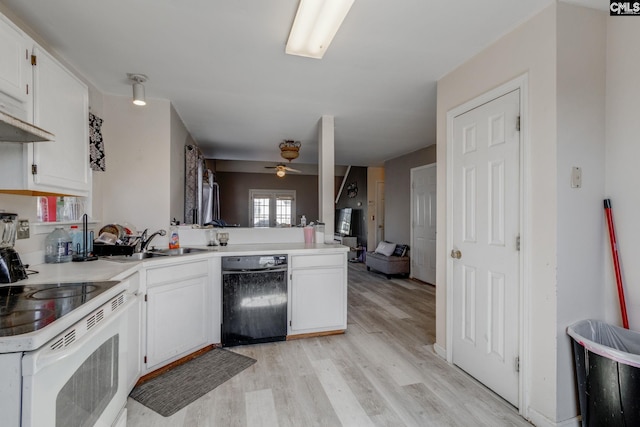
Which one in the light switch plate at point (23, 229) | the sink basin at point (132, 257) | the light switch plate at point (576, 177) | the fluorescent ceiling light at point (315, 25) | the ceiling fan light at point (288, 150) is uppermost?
the fluorescent ceiling light at point (315, 25)

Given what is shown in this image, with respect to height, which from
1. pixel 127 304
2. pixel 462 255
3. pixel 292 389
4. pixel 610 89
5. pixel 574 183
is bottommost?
pixel 292 389

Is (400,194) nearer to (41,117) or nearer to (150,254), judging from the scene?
(150,254)

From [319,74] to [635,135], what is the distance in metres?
2.04

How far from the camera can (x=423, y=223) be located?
5312 mm

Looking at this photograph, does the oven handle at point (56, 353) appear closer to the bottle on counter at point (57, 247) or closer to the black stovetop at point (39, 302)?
the black stovetop at point (39, 302)

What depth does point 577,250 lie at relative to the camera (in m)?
1.63

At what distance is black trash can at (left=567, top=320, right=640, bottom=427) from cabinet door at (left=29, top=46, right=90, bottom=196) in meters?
2.96

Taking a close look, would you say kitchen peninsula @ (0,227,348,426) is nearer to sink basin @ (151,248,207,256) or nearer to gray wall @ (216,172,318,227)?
sink basin @ (151,248,207,256)

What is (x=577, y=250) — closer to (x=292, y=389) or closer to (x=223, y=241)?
(x=292, y=389)

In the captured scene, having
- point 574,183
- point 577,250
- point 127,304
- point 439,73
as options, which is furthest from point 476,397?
point 439,73

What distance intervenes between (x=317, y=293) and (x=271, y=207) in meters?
6.24

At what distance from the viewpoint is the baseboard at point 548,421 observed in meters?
1.59

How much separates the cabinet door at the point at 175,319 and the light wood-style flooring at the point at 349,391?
360 millimetres

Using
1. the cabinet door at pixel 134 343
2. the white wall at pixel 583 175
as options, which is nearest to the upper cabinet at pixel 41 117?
the cabinet door at pixel 134 343
